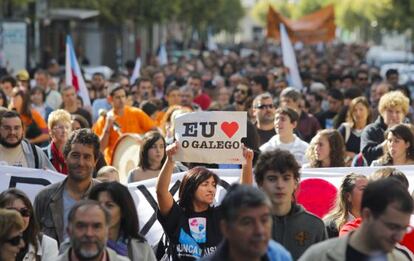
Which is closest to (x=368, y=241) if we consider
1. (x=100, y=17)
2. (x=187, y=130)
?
(x=187, y=130)

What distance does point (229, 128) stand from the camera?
978cm

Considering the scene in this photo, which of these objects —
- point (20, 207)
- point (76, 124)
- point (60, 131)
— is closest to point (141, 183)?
point (60, 131)

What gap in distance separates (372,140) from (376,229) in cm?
736

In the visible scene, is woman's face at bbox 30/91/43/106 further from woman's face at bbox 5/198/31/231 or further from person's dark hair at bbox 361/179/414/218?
person's dark hair at bbox 361/179/414/218

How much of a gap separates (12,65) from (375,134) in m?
19.4

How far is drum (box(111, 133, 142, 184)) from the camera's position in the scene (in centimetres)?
1367

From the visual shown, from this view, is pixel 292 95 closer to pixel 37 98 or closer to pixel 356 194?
pixel 37 98

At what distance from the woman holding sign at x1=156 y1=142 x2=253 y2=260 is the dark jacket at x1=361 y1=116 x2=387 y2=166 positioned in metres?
3.88

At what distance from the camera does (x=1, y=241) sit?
7.17 metres

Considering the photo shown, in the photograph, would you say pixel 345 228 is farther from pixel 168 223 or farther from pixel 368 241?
pixel 368 241

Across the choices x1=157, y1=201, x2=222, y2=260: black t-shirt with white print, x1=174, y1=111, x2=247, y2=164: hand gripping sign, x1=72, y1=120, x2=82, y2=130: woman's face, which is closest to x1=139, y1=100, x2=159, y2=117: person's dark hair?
x1=72, y1=120, x2=82, y2=130: woman's face

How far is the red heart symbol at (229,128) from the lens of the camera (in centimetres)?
973

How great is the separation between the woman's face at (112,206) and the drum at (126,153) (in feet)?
18.5

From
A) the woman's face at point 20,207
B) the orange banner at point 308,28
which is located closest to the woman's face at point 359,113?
the woman's face at point 20,207
